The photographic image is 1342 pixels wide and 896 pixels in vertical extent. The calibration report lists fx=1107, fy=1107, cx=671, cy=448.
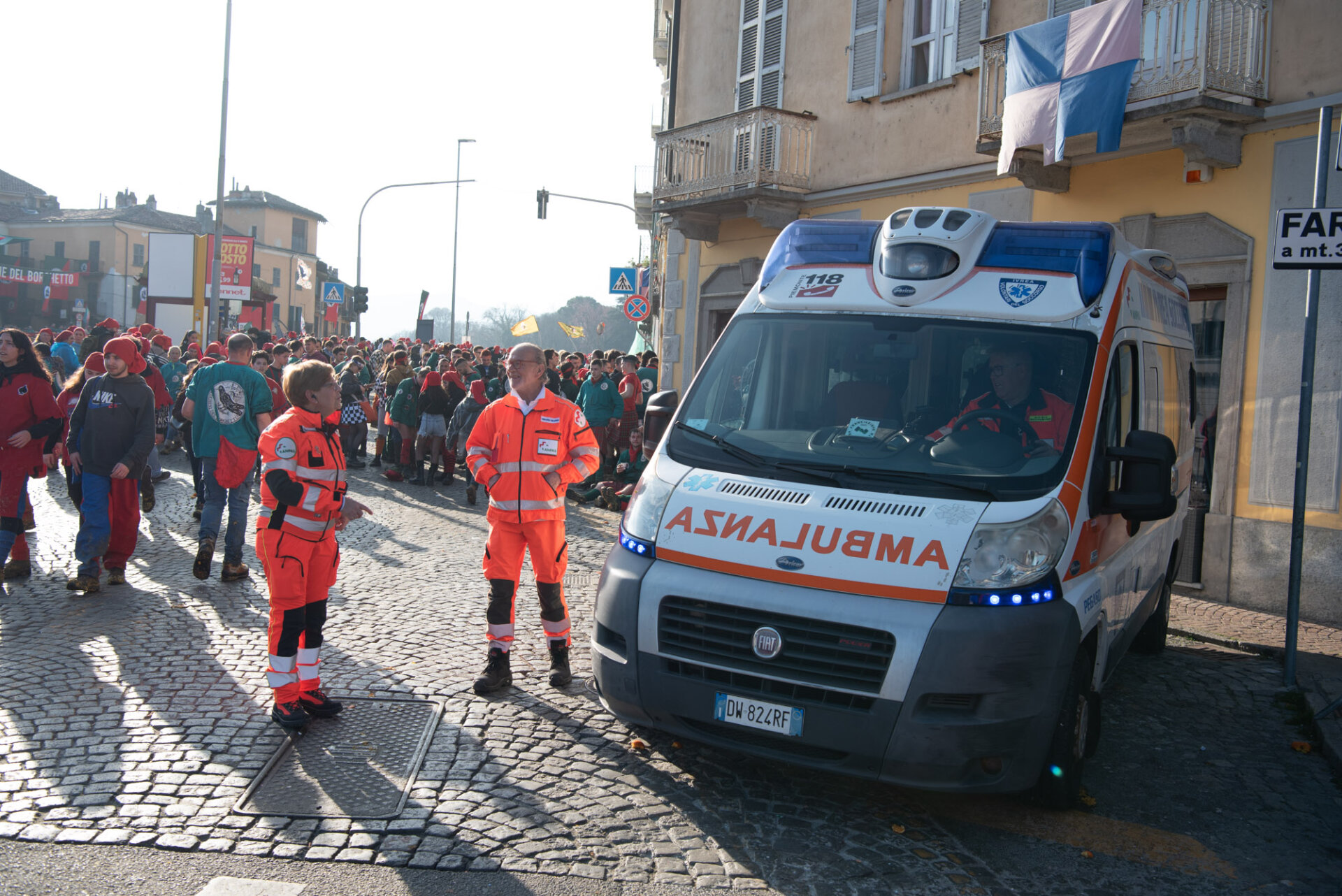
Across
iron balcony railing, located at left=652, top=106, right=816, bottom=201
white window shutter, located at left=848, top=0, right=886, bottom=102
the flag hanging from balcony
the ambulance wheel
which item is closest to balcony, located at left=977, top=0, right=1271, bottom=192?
the flag hanging from balcony

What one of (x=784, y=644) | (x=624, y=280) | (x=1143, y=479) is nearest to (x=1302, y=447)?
(x=1143, y=479)

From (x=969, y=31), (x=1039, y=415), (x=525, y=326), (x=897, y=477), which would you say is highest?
(x=969, y=31)

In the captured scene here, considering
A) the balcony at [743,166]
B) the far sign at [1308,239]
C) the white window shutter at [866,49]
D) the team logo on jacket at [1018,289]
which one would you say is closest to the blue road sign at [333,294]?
the balcony at [743,166]

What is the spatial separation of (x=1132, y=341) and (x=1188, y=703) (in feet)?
8.08

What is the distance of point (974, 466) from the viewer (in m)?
4.43

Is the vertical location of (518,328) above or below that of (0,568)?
above

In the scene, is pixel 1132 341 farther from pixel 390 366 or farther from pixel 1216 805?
pixel 390 366

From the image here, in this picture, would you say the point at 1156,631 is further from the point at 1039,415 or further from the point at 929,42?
the point at 929,42

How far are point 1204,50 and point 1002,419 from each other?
691 cm

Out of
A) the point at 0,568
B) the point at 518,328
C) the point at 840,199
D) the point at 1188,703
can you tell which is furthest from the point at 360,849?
the point at 518,328

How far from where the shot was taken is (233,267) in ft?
105

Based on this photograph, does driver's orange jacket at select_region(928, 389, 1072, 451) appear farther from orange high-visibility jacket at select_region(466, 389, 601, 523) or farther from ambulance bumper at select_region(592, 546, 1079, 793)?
orange high-visibility jacket at select_region(466, 389, 601, 523)

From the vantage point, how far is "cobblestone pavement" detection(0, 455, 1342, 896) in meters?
3.91

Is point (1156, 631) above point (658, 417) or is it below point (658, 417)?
below
